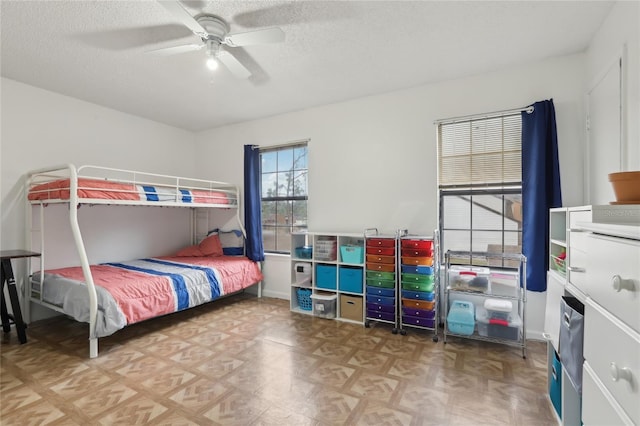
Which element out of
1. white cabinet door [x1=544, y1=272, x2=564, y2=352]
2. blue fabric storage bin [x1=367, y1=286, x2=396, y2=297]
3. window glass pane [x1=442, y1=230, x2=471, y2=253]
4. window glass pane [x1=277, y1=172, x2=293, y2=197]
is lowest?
blue fabric storage bin [x1=367, y1=286, x2=396, y2=297]

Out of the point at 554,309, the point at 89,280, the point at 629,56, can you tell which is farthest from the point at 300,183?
the point at 629,56

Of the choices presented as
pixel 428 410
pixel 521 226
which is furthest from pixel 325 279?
pixel 521 226

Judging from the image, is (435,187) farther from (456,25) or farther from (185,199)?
(185,199)

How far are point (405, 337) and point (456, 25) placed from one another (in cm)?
268

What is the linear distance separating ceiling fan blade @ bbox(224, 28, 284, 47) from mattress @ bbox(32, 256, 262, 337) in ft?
7.58

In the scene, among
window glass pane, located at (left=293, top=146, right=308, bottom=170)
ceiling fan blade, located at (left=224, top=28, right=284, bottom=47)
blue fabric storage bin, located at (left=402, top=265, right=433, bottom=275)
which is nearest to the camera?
ceiling fan blade, located at (left=224, top=28, right=284, bottom=47)

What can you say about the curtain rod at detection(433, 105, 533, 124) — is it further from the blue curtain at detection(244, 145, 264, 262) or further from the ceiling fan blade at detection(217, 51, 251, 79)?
the blue curtain at detection(244, 145, 264, 262)

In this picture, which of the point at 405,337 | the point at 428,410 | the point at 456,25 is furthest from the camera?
the point at 405,337

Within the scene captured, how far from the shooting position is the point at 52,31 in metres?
2.29

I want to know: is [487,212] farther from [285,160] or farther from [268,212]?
[268,212]

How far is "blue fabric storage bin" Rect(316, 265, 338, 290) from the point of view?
344cm

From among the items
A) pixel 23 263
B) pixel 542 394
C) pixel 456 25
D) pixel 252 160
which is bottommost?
pixel 542 394

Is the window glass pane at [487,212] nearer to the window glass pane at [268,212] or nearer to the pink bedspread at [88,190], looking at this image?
the window glass pane at [268,212]

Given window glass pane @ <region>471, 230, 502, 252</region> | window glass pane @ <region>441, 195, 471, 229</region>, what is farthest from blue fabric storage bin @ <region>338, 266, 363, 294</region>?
window glass pane @ <region>471, 230, 502, 252</region>
